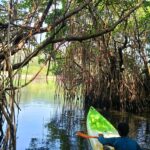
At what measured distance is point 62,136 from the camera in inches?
426

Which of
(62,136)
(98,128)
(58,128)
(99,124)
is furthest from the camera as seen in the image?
(58,128)

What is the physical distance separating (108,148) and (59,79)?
1081 cm

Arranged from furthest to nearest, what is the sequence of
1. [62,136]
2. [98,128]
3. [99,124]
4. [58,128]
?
[58,128] < [62,136] < [99,124] < [98,128]

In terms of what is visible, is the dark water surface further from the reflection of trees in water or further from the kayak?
the kayak

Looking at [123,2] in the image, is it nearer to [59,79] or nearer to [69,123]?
[69,123]

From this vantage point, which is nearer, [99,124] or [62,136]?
[99,124]

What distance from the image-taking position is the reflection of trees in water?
945 centimetres

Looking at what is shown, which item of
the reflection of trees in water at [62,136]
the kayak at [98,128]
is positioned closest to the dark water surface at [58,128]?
the reflection of trees in water at [62,136]

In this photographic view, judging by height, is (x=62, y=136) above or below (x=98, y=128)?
below

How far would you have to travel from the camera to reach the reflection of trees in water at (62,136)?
31.0ft

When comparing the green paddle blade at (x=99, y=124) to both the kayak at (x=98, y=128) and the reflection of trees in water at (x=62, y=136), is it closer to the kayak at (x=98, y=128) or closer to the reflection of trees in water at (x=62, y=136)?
the kayak at (x=98, y=128)

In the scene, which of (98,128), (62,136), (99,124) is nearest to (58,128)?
(62,136)

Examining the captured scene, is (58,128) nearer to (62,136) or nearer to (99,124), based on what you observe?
(62,136)

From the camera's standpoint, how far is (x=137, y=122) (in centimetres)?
1366
